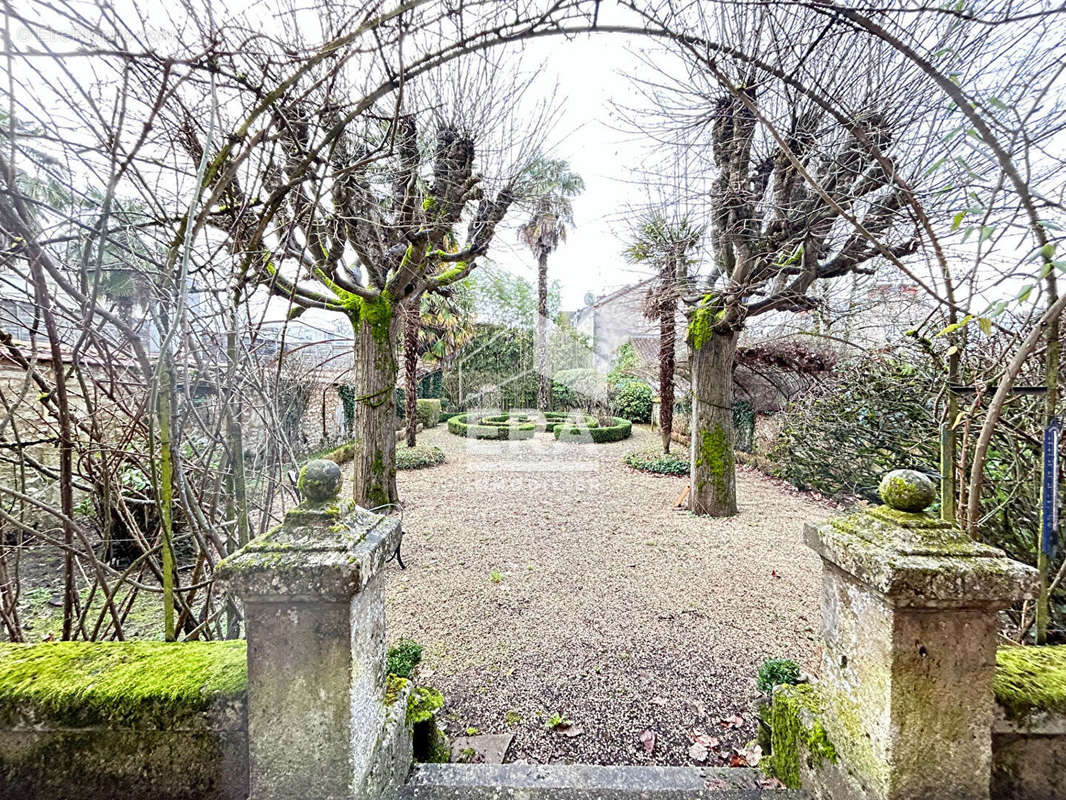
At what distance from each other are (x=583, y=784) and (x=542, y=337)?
17975 millimetres

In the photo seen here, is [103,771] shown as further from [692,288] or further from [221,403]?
[692,288]

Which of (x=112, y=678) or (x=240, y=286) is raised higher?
(x=240, y=286)

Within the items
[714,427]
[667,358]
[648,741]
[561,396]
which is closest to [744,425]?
[667,358]

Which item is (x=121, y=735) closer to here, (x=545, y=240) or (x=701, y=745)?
(x=701, y=745)

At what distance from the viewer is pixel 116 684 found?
1219mm

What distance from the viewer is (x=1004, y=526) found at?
114 inches

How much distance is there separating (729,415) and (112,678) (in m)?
6.24

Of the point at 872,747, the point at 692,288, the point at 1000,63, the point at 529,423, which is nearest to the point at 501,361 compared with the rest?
the point at 529,423

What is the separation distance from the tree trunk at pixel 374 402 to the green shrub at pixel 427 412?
9920mm

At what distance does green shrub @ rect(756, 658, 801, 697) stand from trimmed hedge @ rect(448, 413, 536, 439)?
1153cm

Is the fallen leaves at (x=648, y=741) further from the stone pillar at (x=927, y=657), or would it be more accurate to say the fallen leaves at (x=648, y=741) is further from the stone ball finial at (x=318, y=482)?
the stone ball finial at (x=318, y=482)

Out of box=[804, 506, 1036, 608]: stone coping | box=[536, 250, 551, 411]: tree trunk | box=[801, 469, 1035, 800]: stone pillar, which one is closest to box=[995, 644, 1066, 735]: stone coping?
box=[801, 469, 1035, 800]: stone pillar

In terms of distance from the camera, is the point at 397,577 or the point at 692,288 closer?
the point at 397,577

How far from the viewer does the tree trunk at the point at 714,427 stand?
19.6 feet
